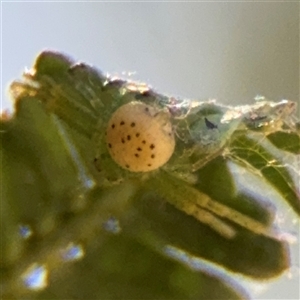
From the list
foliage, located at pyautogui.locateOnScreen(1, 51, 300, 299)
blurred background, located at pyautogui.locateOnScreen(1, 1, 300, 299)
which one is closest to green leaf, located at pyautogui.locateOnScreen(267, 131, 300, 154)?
foliage, located at pyautogui.locateOnScreen(1, 51, 300, 299)

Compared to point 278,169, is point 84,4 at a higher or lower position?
higher

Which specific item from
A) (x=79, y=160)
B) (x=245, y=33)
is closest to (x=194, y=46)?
(x=245, y=33)

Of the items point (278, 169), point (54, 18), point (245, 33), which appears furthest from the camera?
point (245, 33)

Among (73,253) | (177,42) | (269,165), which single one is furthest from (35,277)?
(177,42)

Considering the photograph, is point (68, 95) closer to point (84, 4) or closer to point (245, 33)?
point (84, 4)

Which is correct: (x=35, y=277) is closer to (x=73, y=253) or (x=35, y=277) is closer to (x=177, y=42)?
(x=73, y=253)

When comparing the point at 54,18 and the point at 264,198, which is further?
the point at 54,18

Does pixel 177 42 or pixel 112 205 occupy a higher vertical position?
pixel 177 42

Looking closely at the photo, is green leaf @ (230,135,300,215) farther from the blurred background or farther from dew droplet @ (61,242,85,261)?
the blurred background
